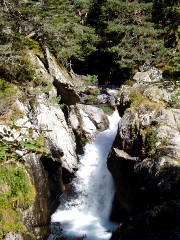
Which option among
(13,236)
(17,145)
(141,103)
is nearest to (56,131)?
(141,103)

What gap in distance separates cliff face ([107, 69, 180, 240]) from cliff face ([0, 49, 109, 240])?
2.88 meters

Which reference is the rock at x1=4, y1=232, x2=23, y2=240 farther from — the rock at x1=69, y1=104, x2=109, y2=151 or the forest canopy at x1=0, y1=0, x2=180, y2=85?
the rock at x1=69, y1=104, x2=109, y2=151

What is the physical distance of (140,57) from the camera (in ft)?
89.3

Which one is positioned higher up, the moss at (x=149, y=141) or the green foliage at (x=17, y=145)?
the green foliage at (x=17, y=145)

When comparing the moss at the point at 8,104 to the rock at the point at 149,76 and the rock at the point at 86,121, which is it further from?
the rock at the point at 86,121

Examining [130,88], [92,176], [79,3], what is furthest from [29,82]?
[79,3]

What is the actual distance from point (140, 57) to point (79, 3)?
931 cm

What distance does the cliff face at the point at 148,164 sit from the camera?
906 centimetres

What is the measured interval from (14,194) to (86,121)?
47.1 ft

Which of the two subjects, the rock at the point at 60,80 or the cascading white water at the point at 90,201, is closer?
the cascading white water at the point at 90,201

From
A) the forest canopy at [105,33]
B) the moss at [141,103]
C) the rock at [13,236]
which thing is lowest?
the rock at [13,236]

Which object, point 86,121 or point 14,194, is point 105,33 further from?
point 14,194

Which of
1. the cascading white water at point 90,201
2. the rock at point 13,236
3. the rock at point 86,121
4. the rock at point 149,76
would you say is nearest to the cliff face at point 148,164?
the cascading white water at point 90,201

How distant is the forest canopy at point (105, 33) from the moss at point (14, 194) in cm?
627
